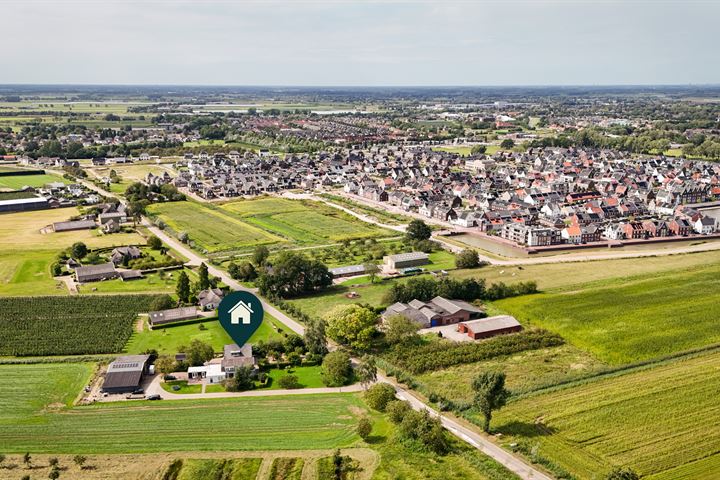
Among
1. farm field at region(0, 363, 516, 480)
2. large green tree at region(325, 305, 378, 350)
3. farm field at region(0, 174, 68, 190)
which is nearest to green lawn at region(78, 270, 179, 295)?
farm field at region(0, 363, 516, 480)

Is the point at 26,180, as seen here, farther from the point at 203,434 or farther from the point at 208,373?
the point at 203,434

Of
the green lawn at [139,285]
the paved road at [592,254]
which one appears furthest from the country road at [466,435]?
the paved road at [592,254]

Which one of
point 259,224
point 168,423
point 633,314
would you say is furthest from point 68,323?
point 633,314

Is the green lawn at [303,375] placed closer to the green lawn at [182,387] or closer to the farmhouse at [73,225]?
the green lawn at [182,387]

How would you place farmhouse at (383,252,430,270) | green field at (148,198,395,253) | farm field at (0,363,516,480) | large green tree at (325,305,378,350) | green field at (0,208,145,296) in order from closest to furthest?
farm field at (0,363,516,480) < large green tree at (325,305,378,350) < green field at (0,208,145,296) < farmhouse at (383,252,430,270) < green field at (148,198,395,253)

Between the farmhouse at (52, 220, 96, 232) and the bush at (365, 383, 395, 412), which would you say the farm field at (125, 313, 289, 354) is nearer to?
the bush at (365, 383, 395, 412)
